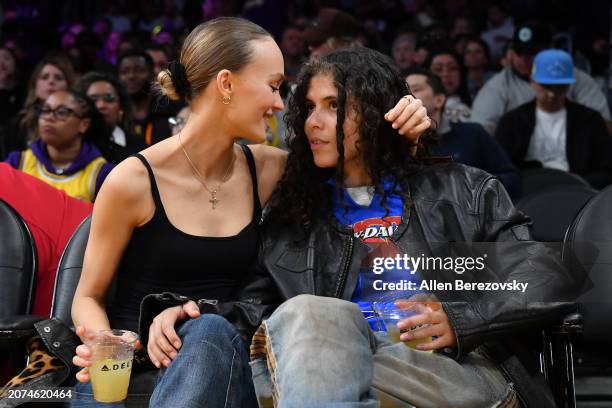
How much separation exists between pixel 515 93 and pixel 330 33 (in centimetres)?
170

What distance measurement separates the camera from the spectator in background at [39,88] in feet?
21.6

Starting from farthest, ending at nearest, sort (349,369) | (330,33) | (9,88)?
(9,88), (330,33), (349,369)

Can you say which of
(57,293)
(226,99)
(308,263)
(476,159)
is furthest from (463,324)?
(476,159)

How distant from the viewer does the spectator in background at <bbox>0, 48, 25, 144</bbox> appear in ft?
27.8

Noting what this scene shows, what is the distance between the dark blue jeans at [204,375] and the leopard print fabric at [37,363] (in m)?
0.17

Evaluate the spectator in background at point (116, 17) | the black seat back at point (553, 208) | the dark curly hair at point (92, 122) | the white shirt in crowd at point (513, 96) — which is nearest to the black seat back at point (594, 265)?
the black seat back at point (553, 208)

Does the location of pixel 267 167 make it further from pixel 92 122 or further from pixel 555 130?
pixel 555 130

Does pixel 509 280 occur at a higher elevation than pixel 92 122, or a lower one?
lower

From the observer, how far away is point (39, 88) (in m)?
7.12

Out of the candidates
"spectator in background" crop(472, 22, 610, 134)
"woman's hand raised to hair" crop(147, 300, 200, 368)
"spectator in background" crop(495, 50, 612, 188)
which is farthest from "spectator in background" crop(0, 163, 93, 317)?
"spectator in background" crop(472, 22, 610, 134)

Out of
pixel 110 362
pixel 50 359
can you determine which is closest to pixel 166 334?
pixel 110 362

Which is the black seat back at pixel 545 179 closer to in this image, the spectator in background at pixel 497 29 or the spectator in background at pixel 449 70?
the spectator in background at pixel 449 70

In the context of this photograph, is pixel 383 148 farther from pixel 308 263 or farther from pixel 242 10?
pixel 242 10

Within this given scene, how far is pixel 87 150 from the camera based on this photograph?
544cm
